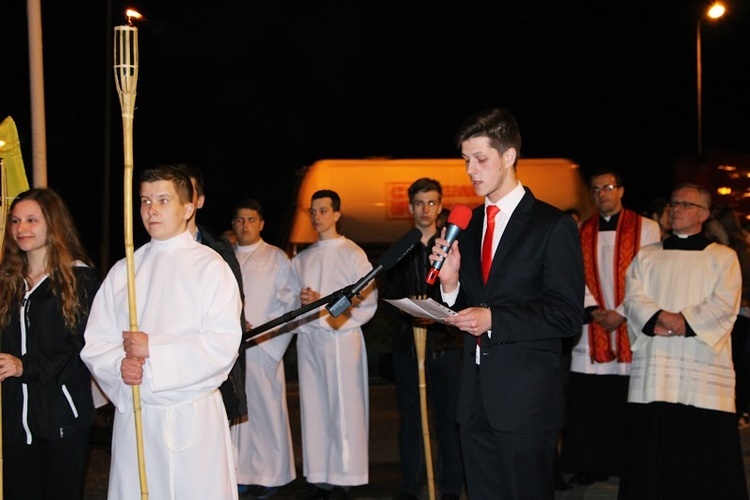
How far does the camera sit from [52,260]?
19.4ft

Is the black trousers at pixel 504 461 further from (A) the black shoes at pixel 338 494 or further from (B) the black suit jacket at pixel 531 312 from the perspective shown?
(A) the black shoes at pixel 338 494

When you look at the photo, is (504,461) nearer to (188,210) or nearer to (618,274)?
(188,210)

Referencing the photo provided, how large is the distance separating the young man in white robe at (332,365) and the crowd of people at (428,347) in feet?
0.13

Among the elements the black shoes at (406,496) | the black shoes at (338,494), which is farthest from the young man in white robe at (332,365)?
the black shoes at (406,496)

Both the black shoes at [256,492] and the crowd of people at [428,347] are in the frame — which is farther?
the black shoes at [256,492]

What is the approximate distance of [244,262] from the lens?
30.0 feet

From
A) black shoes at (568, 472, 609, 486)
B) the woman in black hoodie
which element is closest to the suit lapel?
the woman in black hoodie

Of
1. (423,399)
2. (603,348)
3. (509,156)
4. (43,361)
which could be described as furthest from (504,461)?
(603,348)

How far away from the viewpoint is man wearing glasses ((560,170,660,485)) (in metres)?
8.75

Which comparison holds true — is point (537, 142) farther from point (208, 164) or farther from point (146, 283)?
point (146, 283)

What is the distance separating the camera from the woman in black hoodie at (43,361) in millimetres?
5730

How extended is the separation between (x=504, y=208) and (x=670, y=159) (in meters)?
39.6

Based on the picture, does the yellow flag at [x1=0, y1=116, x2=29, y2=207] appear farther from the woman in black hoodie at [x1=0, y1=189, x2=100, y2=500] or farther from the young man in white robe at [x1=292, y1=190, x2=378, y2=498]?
the young man in white robe at [x1=292, y1=190, x2=378, y2=498]

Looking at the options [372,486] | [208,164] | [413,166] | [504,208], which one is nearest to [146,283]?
[504,208]
